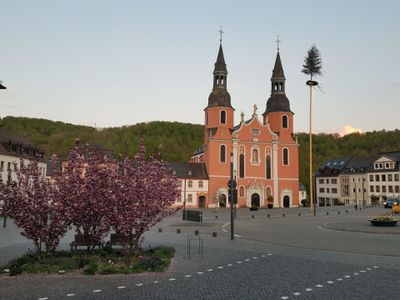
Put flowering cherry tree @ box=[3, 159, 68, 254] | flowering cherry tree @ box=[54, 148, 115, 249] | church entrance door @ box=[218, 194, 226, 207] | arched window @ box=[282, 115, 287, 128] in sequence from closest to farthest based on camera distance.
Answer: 1. flowering cherry tree @ box=[3, 159, 68, 254]
2. flowering cherry tree @ box=[54, 148, 115, 249]
3. church entrance door @ box=[218, 194, 226, 207]
4. arched window @ box=[282, 115, 287, 128]

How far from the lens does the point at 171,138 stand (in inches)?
4624

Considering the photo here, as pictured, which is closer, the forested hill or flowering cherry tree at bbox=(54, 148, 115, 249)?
flowering cherry tree at bbox=(54, 148, 115, 249)

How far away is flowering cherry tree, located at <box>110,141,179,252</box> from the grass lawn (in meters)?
0.81

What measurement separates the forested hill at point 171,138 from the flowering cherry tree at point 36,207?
78.8 meters

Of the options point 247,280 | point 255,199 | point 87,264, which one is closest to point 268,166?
point 255,199

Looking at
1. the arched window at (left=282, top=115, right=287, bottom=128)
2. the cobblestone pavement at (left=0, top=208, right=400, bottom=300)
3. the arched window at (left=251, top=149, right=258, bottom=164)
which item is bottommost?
the cobblestone pavement at (left=0, top=208, right=400, bottom=300)

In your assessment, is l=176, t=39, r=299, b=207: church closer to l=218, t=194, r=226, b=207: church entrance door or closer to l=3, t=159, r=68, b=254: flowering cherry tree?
l=218, t=194, r=226, b=207: church entrance door

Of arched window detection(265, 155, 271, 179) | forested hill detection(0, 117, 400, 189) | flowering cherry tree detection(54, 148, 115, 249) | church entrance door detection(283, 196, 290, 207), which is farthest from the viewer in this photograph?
forested hill detection(0, 117, 400, 189)

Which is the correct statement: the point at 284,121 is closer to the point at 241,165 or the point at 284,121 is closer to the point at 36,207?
the point at 241,165

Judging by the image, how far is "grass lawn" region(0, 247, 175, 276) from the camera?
13.4m

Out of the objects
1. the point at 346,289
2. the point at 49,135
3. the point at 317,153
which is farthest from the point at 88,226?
the point at 317,153

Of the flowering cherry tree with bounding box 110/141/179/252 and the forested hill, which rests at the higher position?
the forested hill

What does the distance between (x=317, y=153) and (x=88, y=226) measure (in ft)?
389

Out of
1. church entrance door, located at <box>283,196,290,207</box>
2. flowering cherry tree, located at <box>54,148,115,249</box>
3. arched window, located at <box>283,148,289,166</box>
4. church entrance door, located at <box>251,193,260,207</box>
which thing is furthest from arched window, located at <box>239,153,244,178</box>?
flowering cherry tree, located at <box>54,148,115,249</box>
